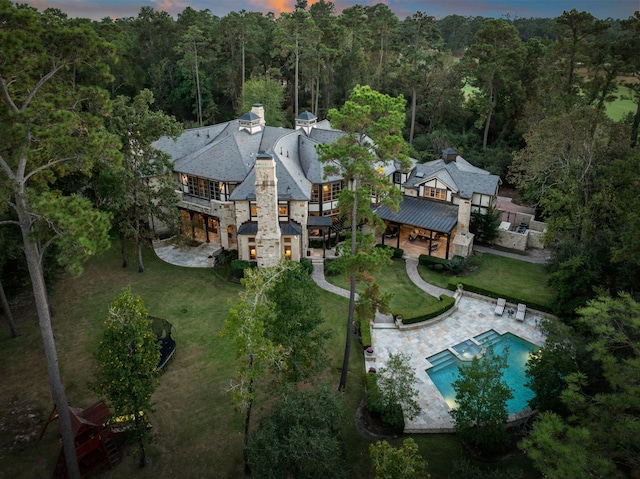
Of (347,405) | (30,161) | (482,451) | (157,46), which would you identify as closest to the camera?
(30,161)

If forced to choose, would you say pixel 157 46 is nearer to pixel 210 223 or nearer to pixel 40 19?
pixel 210 223

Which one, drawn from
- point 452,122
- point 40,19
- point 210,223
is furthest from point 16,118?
point 452,122

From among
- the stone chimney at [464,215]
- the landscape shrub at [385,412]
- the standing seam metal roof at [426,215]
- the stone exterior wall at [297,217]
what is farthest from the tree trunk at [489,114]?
the landscape shrub at [385,412]

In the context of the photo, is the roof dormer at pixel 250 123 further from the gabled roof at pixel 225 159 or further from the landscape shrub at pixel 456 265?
the landscape shrub at pixel 456 265

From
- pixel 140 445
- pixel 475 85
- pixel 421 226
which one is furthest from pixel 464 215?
pixel 140 445

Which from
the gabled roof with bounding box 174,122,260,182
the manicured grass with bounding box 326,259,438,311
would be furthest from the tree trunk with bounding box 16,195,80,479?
the gabled roof with bounding box 174,122,260,182

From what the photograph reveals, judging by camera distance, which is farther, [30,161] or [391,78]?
[391,78]
